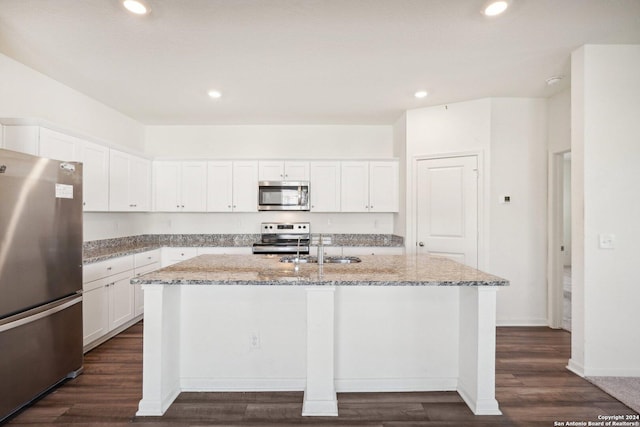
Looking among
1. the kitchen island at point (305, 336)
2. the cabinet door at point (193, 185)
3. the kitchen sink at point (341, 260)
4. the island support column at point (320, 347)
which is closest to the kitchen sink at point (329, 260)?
the kitchen sink at point (341, 260)

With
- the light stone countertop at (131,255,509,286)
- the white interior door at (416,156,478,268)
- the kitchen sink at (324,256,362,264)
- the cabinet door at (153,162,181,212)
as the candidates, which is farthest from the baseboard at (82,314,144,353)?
the white interior door at (416,156,478,268)

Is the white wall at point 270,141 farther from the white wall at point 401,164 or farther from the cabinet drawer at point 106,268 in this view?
the cabinet drawer at point 106,268

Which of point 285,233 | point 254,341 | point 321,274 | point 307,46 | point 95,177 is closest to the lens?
point 321,274

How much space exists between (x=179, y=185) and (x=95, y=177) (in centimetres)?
134

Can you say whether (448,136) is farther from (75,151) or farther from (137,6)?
(75,151)

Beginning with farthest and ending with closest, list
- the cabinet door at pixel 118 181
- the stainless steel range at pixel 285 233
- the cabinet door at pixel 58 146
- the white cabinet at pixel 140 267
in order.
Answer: the stainless steel range at pixel 285 233 → the white cabinet at pixel 140 267 → the cabinet door at pixel 118 181 → the cabinet door at pixel 58 146

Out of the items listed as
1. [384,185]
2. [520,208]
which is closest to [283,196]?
[384,185]

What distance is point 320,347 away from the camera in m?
2.17

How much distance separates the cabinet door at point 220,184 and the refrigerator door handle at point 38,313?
7.75 ft

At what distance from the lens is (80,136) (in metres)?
3.28

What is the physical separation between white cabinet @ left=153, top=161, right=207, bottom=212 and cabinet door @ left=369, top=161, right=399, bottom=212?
2489 mm

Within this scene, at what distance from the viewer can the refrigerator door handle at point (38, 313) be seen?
6.76 feet

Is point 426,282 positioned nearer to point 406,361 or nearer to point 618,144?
point 406,361

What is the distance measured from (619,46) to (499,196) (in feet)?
5.69
